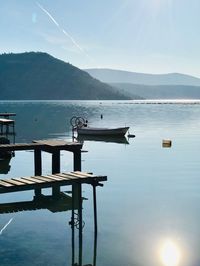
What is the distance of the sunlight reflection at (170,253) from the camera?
19.4m

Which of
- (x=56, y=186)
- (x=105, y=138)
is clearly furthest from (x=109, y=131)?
(x=56, y=186)

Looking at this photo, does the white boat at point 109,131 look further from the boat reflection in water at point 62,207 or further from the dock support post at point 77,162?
the boat reflection in water at point 62,207

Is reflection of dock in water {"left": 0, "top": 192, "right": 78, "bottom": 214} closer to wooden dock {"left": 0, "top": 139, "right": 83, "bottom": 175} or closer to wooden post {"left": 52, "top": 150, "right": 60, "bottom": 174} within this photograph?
wooden post {"left": 52, "top": 150, "right": 60, "bottom": 174}

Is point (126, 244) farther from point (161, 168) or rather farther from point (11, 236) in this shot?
point (161, 168)

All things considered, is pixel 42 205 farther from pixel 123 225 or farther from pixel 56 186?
pixel 123 225

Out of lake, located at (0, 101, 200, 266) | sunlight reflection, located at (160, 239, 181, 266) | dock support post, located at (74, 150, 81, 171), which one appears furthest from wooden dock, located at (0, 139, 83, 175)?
sunlight reflection, located at (160, 239, 181, 266)

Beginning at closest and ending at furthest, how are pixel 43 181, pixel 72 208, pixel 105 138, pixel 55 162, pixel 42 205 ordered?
1. pixel 43 181
2. pixel 72 208
3. pixel 42 205
4. pixel 55 162
5. pixel 105 138

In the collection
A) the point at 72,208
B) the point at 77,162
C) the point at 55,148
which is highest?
the point at 55,148

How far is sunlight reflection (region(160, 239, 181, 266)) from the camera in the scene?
19375 mm

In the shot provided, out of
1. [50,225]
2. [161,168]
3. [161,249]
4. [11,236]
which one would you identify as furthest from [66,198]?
[161,168]

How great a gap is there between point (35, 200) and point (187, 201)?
33.8ft

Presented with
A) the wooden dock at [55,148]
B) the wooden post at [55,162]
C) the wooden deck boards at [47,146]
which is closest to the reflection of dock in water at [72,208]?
the wooden post at [55,162]

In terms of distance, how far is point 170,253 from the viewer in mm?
20500

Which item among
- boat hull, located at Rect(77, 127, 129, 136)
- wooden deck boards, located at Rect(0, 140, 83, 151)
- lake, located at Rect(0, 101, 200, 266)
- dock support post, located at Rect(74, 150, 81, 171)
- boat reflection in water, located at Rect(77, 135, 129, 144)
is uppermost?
wooden deck boards, located at Rect(0, 140, 83, 151)
